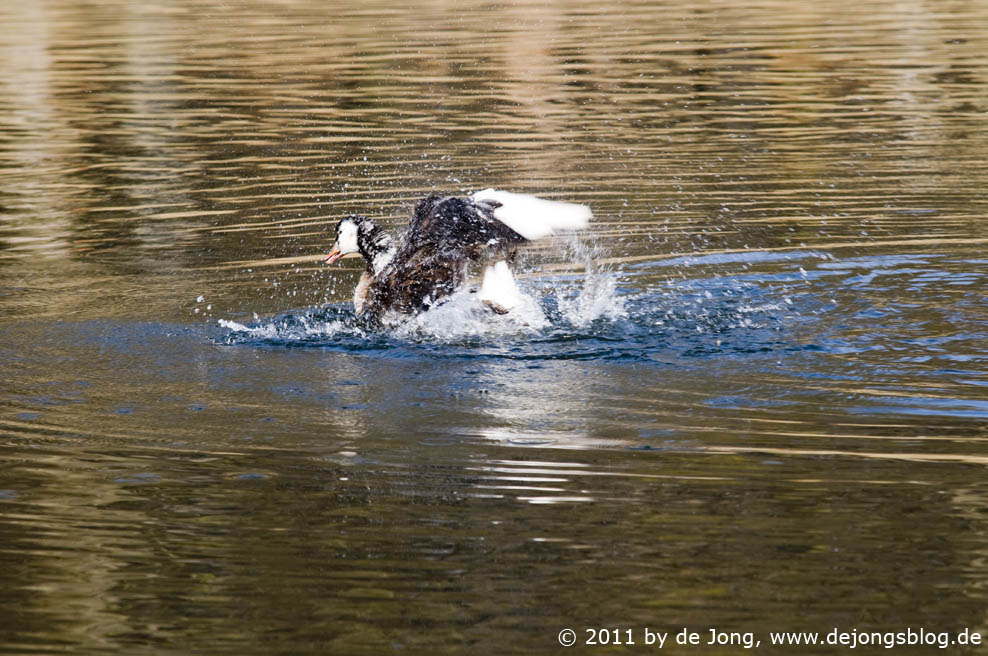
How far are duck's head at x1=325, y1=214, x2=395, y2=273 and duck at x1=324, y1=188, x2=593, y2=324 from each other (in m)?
0.27

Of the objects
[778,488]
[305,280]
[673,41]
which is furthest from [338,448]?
[673,41]

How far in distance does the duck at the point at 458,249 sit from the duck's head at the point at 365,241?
275mm

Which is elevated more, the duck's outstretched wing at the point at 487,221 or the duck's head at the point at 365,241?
the duck's outstretched wing at the point at 487,221

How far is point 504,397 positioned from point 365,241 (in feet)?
10.1

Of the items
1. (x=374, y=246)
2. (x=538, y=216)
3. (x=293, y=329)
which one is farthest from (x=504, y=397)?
(x=374, y=246)

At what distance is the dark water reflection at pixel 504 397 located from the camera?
19.2 ft

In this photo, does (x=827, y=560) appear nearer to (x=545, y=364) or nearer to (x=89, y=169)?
(x=545, y=364)

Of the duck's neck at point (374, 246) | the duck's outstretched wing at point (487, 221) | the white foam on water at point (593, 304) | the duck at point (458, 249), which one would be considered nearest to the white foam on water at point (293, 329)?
the duck at point (458, 249)

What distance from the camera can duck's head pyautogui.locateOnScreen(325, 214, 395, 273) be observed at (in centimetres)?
1109

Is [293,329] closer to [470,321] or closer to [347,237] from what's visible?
[347,237]

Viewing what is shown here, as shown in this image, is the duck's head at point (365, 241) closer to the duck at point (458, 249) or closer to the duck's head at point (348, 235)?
the duck's head at point (348, 235)

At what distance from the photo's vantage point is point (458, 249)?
33.9 feet

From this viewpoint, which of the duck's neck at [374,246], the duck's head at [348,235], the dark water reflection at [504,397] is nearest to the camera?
the dark water reflection at [504,397]

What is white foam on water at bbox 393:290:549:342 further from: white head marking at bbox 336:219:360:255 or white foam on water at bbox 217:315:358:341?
white head marking at bbox 336:219:360:255
